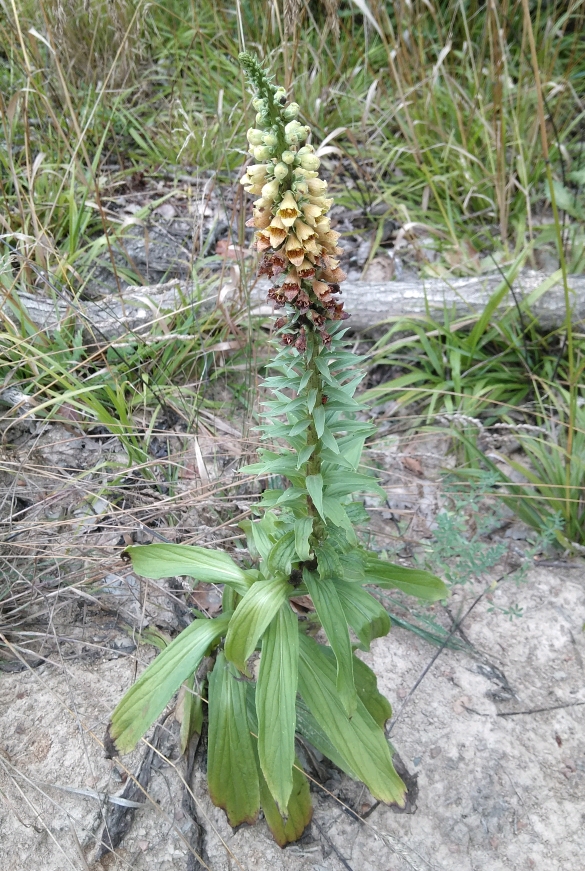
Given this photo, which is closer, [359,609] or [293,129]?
[293,129]

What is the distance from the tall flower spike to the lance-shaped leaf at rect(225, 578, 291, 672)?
82 centimetres

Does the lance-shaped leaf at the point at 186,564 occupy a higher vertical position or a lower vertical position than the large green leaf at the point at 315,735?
higher

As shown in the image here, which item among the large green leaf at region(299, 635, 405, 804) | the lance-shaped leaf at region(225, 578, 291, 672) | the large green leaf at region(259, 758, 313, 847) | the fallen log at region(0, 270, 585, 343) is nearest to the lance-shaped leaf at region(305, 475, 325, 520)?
the lance-shaped leaf at region(225, 578, 291, 672)

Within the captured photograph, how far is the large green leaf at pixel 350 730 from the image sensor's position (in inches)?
75.1

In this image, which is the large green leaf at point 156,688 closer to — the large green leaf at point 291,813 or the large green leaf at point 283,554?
the large green leaf at point 283,554

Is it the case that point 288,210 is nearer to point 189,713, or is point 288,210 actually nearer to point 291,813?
point 189,713

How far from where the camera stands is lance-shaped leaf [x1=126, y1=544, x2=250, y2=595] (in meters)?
2.09

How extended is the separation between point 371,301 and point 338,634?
7.14ft

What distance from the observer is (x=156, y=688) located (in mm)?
1943

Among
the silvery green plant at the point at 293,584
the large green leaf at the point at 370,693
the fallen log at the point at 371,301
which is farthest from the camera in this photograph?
the fallen log at the point at 371,301

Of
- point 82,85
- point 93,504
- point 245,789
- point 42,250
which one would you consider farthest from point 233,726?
point 82,85

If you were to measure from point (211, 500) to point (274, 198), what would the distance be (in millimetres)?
1472

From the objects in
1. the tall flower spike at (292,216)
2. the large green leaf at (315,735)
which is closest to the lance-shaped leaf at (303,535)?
the tall flower spike at (292,216)

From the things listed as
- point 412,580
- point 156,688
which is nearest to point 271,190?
point 412,580
